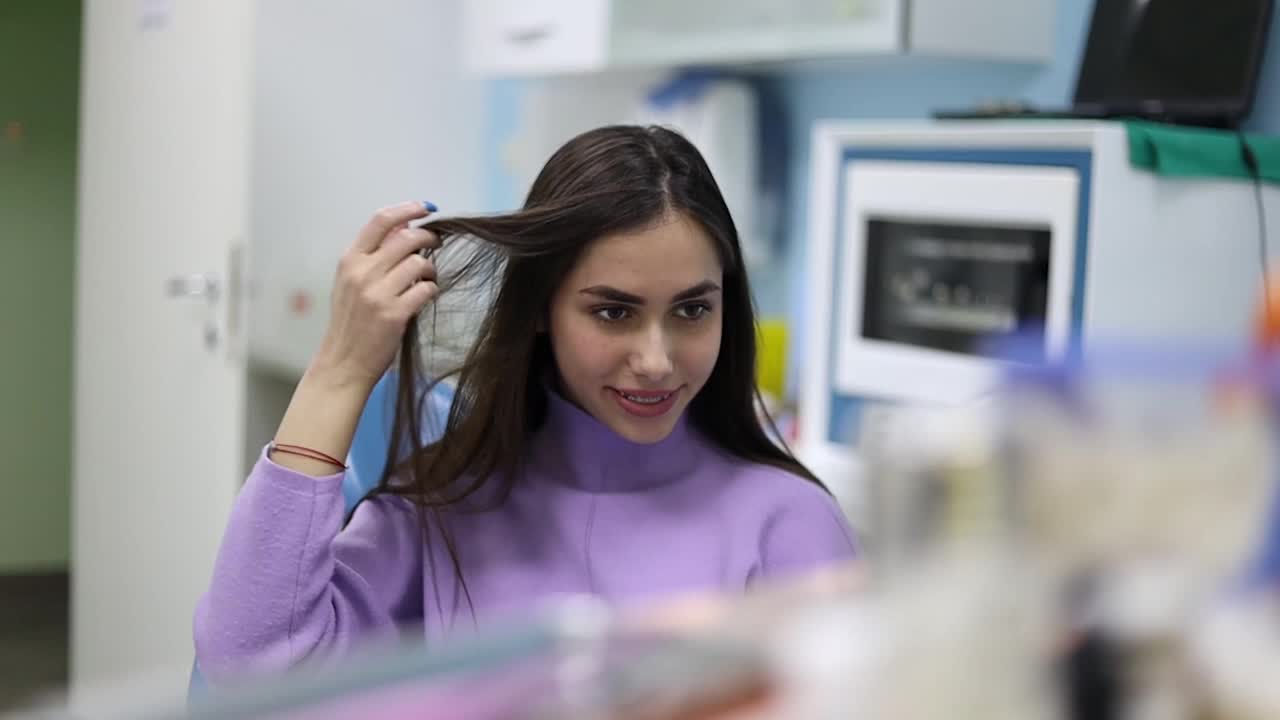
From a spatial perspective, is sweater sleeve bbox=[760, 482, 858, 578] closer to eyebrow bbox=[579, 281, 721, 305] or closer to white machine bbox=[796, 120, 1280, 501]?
eyebrow bbox=[579, 281, 721, 305]

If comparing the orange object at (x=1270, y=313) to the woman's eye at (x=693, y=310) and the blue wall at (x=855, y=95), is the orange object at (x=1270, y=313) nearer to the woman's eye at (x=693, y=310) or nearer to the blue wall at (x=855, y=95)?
the woman's eye at (x=693, y=310)

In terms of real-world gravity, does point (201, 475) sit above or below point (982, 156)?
below

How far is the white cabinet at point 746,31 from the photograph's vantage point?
7.93 feet

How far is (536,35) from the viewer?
3.23 m

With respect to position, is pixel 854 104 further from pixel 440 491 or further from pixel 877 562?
pixel 877 562

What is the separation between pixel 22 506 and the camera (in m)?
4.87

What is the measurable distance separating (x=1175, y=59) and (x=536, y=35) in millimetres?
1401

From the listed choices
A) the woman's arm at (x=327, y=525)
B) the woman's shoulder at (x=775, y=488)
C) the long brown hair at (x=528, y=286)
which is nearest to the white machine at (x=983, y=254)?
the woman's shoulder at (x=775, y=488)

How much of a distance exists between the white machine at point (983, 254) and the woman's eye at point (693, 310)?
1.76 ft

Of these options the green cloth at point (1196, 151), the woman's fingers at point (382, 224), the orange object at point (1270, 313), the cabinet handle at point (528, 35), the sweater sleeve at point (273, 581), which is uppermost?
the cabinet handle at point (528, 35)

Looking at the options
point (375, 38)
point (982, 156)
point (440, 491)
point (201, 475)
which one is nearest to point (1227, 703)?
point (440, 491)

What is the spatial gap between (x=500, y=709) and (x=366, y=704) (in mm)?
33

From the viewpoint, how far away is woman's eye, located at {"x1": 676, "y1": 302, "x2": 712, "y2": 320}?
1.36 meters

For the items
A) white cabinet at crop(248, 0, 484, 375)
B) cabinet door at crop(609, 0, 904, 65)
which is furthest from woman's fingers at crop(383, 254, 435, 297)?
white cabinet at crop(248, 0, 484, 375)
